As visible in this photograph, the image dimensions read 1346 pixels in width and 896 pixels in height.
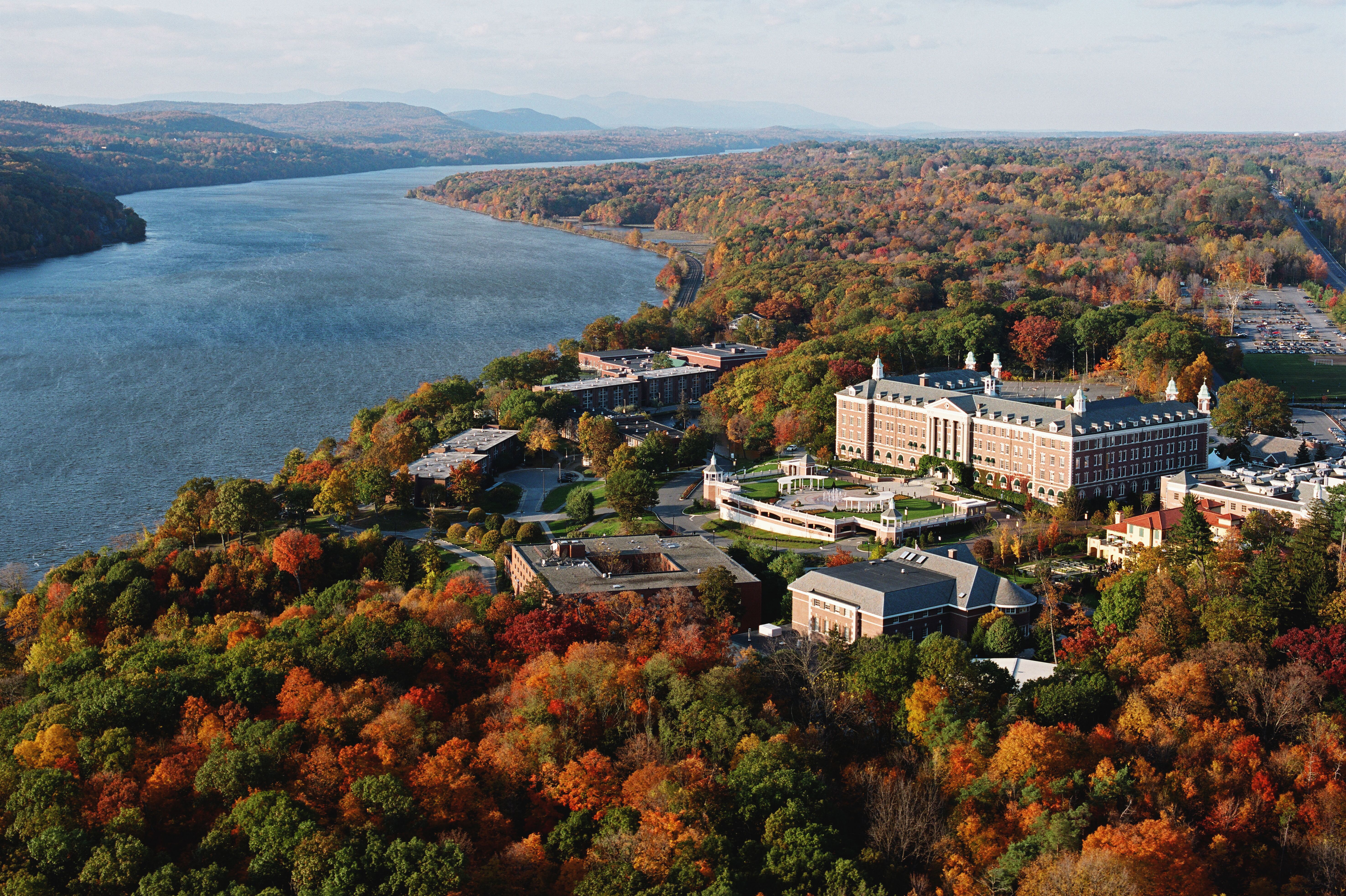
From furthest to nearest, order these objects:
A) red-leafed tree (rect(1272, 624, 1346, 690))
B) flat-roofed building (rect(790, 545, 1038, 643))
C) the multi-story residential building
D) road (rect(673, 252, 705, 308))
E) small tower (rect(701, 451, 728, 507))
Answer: road (rect(673, 252, 705, 308))
small tower (rect(701, 451, 728, 507))
the multi-story residential building
flat-roofed building (rect(790, 545, 1038, 643))
red-leafed tree (rect(1272, 624, 1346, 690))

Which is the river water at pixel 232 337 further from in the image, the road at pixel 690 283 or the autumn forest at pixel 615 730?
the autumn forest at pixel 615 730

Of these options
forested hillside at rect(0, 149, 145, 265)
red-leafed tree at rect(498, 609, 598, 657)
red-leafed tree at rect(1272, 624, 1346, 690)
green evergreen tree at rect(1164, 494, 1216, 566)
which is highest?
forested hillside at rect(0, 149, 145, 265)

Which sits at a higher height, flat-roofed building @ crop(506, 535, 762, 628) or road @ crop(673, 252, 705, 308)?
road @ crop(673, 252, 705, 308)

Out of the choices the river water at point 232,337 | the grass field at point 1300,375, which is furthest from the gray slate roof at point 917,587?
the grass field at point 1300,375

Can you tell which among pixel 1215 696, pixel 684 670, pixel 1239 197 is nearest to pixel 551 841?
pixel 684 670

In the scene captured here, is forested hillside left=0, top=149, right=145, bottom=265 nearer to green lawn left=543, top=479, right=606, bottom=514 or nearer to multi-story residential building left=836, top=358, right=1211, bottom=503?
green lawn left=543, top=479, right=606, bottom=514

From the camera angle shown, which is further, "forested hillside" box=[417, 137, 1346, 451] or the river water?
"forested hillside" box=[417, 137, 1346, 451]

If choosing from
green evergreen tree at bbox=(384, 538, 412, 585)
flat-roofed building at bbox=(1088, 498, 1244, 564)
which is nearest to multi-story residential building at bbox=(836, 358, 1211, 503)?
flat-roofed building at bbox=(1088, 498, 1244, 564)

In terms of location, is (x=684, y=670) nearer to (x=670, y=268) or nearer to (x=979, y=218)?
(x=670, y=268)
